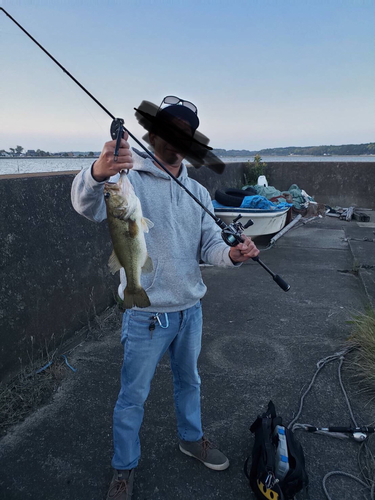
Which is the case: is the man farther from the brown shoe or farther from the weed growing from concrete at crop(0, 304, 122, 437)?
the weed growing from concrete at crop(0, 304, 122, 437)

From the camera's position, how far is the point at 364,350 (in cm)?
368

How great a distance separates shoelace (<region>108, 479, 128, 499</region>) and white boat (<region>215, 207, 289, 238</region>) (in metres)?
6.05

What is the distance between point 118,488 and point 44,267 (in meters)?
2.15

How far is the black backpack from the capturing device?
2.16 meters

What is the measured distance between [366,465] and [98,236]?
355 centimetres

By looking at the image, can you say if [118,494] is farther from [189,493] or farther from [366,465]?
[366,465]

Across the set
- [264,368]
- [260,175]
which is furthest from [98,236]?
Answer: [260,175]

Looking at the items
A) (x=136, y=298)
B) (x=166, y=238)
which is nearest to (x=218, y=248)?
(x=166, y=238)

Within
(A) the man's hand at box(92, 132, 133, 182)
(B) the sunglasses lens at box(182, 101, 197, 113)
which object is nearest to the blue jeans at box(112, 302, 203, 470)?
(A) the man's hand at box(92, 132, 133, 182)

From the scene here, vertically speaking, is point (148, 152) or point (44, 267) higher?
point (148, 152)

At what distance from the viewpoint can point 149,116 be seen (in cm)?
220

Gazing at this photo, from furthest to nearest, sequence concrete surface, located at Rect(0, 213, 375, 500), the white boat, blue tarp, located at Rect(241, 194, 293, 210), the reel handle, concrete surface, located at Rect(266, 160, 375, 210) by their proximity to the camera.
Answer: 1. concrete surface, located at Rect(266, 160, 375, 210)
2. blue tarp, located at Rect(241, 194, 293, 210)
3. the white boat
4. concrete surface, located at Rect(0, 213, 375, 500)
5. the reel handle

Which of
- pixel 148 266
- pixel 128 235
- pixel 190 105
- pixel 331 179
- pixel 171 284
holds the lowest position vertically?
pixel 331 179

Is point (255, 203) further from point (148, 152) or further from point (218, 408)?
point (148, 152)
